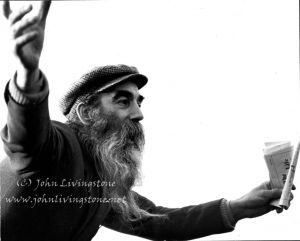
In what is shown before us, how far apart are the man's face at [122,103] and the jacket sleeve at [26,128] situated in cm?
90

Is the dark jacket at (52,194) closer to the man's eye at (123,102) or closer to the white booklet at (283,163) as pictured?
the man's eye at (123,102)

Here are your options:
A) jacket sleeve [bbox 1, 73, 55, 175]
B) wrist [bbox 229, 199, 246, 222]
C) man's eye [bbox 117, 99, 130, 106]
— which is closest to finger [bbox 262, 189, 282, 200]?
wrist [bbox 229, 199, 246, 222]

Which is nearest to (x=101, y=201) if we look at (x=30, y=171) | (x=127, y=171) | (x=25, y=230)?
(x=127, y=171)

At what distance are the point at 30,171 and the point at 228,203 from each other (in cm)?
146

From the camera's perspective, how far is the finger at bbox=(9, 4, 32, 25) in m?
1.88

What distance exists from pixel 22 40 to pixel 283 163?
161cm

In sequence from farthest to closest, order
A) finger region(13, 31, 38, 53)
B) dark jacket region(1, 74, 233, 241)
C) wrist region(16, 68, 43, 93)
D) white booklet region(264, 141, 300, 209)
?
1. white booklet region(264, 141, 300, 209)
2. dark jacket region(1, 74, 233, 241)
3. wrist region(16, 68, 43, 93)
4. finger region(13, 31, 38, 53)

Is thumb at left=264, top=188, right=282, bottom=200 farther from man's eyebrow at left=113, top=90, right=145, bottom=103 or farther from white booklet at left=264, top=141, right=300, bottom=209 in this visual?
man's eyebrow at left=113, top=90, right=145, bottom=103

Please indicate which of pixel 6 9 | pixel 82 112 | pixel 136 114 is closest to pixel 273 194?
pixel 136 114

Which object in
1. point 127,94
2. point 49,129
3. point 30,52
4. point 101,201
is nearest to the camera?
point 30,52

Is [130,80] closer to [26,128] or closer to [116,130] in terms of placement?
[116,130]

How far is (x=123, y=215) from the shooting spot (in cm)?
325

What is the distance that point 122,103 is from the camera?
310cm

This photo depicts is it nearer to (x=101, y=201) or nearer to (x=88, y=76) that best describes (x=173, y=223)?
(x=101, y=201)
